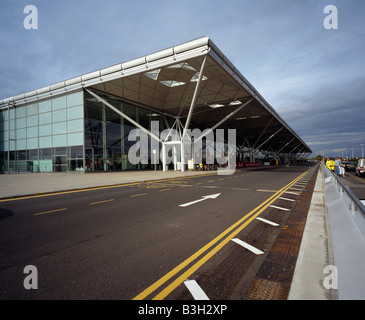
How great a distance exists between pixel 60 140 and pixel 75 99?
19.9 feet

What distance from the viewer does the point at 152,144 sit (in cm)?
3644

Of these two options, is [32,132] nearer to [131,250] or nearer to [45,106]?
[45,106]

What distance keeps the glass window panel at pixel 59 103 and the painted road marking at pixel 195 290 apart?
33.4 m

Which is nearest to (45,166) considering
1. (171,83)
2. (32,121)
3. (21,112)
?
(32,121)

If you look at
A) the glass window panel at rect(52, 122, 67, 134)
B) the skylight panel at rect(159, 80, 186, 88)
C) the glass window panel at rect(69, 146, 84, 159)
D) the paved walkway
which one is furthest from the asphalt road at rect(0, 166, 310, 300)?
the skylight panel at rect(159, 80, 186, 88)

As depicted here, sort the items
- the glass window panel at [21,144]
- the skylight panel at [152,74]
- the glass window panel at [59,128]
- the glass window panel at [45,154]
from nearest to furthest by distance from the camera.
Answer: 1. the skylight panel at [152,74]
2. the glass window panel at [59,128]
3. the glass window panel at [45,154]
4. the glass window panel at [21,144]

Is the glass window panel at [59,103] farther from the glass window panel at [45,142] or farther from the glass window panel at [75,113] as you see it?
the glass window panel at [45,142]

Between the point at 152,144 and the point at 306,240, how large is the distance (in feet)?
109

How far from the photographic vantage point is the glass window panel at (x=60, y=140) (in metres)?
29.9

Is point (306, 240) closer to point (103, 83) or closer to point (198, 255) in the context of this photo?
point (198, 255)

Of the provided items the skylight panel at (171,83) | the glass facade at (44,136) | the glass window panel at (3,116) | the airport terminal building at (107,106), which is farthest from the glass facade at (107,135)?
the glass window panel at (3,116)

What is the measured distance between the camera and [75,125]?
2909 centimetres

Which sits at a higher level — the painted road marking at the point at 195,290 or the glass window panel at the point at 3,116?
the glass window panel at the point at 3,116
